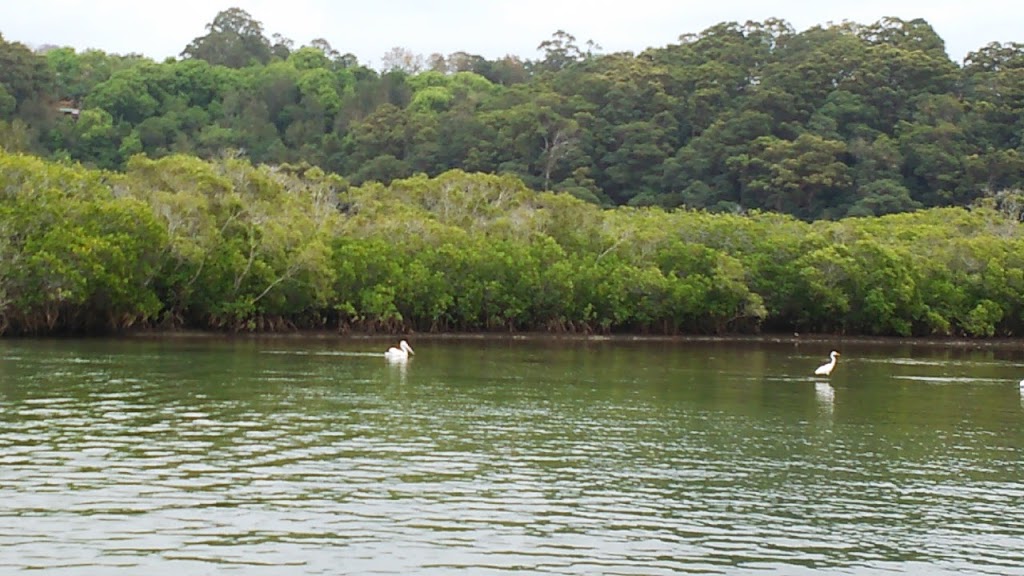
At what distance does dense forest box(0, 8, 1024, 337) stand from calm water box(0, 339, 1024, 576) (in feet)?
50.8

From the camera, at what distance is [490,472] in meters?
26.0

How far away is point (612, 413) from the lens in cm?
3619

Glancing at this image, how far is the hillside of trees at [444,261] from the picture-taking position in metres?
59.2

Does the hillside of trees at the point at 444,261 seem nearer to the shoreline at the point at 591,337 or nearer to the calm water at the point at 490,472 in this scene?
the shoreline at the point at 591,337

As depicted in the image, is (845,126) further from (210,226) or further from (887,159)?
(210,226)

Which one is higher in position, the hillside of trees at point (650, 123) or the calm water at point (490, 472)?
the hillside of trees at point (650, 123)

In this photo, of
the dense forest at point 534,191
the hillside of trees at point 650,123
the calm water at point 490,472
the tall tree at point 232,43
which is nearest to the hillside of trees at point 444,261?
the dense forest at point 534,191

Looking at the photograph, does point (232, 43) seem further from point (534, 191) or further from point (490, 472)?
point (490, 472)

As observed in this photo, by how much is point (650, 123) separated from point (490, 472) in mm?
95385

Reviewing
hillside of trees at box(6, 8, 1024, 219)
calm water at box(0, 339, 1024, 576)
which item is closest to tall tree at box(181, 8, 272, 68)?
hillside of trees at box(6, 8, 1024, 219)

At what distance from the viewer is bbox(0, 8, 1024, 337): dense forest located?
62.6m

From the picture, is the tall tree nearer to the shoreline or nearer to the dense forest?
the dense forest

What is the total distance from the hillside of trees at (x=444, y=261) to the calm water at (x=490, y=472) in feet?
39.8

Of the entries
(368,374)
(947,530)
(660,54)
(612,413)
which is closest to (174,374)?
(368,374)
